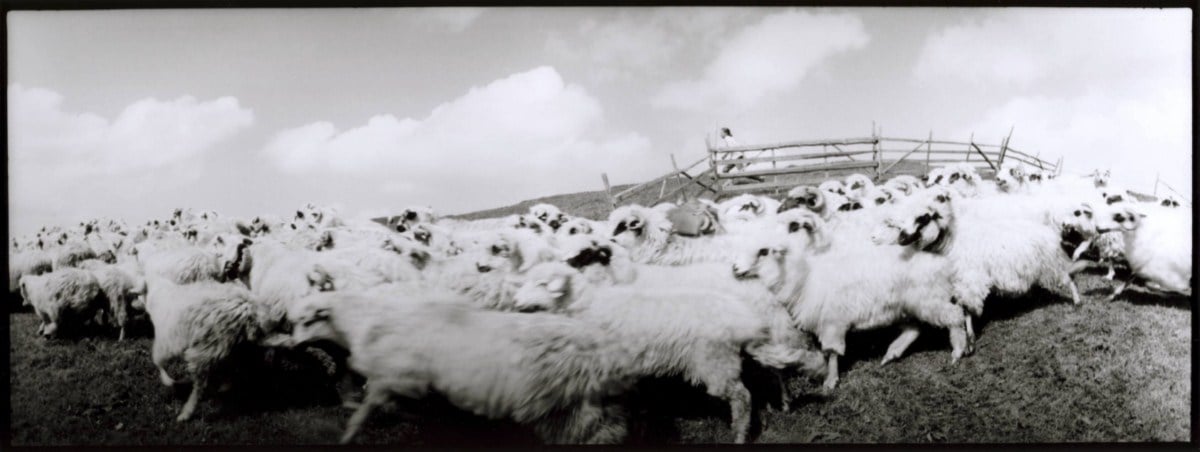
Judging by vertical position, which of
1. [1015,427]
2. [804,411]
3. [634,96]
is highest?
[634,96]

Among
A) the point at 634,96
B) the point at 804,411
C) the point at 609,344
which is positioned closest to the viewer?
the point at 609,344

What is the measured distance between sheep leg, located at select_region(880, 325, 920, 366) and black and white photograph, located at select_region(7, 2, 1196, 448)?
0.12 feet

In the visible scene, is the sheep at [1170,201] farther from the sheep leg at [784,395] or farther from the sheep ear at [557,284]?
the sheep ear at [557,284]

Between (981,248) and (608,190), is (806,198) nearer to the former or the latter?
(981,248)

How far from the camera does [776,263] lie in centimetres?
770

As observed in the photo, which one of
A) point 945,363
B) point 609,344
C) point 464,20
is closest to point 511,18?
point 464,20

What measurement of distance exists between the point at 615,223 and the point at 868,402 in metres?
2.80

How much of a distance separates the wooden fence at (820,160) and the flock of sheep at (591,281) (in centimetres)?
17

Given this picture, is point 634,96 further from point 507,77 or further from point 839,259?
point 839,259

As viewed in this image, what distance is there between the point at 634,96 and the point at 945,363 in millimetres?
3767

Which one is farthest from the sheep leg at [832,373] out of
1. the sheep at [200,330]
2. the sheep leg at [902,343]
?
the sheep at [200,330]

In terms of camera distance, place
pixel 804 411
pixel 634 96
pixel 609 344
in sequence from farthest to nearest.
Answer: pixel 634 96 → pixel 804 411 → pixel 609 344

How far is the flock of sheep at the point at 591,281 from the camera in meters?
7.03

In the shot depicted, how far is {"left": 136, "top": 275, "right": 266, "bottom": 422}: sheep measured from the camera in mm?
7367
